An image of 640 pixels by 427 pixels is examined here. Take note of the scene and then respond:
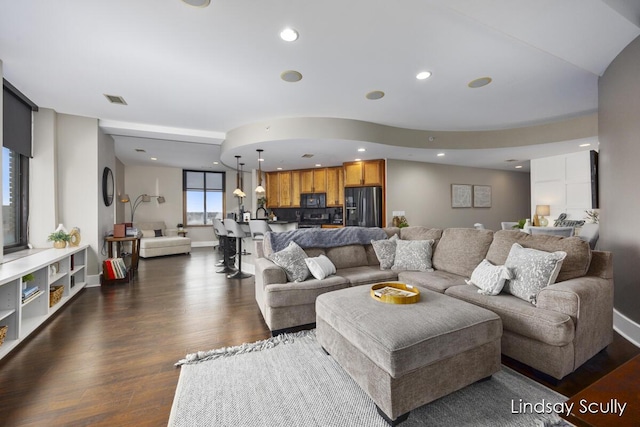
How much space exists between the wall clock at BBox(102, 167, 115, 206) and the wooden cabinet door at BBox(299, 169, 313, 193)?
13.4 ft

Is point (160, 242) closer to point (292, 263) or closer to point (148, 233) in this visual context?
point (148, 233)

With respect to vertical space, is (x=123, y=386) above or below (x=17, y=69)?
below

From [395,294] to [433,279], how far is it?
0.99 m

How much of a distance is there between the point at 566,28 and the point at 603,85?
1288mm

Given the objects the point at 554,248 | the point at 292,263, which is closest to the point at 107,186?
the point at 292,263

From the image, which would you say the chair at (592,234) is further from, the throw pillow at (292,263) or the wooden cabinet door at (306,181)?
the wooden cabinet door at (306,181)

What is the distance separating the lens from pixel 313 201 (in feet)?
23.3

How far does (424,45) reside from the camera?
239 centimetres

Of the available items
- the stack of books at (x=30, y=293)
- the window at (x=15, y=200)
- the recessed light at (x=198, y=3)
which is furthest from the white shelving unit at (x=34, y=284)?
the recessed light at (x=198, y=3)

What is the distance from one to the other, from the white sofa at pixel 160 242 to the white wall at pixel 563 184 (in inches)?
357

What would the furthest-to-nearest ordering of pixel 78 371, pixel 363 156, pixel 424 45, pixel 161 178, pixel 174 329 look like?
1. pixel 161 178
2. pixel 363 156
3. pixel 174 329
4. pixel 424 45
5. pixel 78 371

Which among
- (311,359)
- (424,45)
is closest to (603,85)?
(424,45)

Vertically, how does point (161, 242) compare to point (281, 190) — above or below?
below

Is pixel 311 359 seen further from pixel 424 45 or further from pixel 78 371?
pixel 424 45
